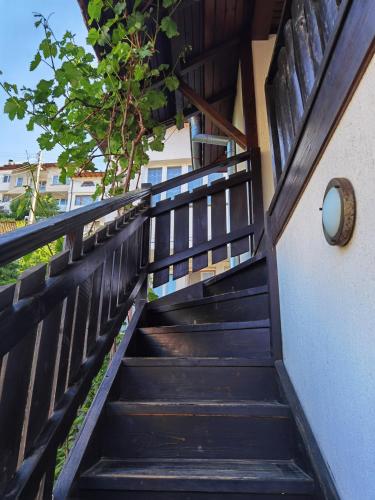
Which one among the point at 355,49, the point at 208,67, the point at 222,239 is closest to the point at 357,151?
the point at 355,49

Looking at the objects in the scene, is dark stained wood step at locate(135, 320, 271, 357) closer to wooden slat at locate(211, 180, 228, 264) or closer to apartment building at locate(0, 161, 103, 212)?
wooden slat at locate(211, 180, 228, 264)

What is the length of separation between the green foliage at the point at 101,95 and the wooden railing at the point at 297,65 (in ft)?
3.17

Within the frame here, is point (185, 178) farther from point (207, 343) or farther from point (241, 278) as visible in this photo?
point (207, 343)

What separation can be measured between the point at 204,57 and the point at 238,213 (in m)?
1.74

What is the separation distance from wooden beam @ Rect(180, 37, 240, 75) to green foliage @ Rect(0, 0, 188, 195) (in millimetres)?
728

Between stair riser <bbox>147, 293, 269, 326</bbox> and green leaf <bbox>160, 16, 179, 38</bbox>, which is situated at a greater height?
green leaf <bbox>160, 16, 179, 38</bbox>

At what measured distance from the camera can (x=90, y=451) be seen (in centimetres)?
115

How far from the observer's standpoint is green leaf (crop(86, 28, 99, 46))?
2316 mm

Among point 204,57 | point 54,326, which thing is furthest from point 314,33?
point 204,57

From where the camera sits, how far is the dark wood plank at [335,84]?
74 centimetres

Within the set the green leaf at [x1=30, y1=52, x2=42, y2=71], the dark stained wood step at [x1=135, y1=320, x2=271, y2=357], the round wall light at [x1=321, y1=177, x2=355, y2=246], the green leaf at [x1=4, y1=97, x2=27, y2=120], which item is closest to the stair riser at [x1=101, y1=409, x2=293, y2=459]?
the dark stained wood step at [x1=135, y1=320, x2=271, y2=357]

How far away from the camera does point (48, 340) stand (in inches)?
38.1

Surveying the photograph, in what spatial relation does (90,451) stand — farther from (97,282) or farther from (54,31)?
(54,31)

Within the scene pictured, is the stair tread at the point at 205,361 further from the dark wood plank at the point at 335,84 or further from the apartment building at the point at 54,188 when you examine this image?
the apartment building at the point at 54,188
